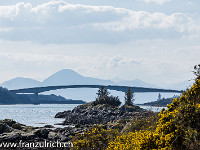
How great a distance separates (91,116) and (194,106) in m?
54.5

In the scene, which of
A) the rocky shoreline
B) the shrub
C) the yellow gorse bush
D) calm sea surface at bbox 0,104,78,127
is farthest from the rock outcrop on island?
the yellow gorse bush

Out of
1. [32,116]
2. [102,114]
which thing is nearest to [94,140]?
[102,114]

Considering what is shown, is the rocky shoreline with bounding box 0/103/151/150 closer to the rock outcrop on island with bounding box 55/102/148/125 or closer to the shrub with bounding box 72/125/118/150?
the rock outcrop on island with bounding box 55/102/148/125

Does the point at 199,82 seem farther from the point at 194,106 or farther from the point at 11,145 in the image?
the point at 11,145

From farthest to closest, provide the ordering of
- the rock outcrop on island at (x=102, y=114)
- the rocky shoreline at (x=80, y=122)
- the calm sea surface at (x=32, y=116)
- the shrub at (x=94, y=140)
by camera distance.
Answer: the calm sea surface at (x=32, y=116)
the rock outcrop on island at (x=102, y=114)
the rocky shoreline at (x=80, y=122)
the shrub at (x=94, y=140)

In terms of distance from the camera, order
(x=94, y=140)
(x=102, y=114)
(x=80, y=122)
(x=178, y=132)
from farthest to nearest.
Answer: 1. (x=102, y=114)
2. (x=80, y=122)
3. (x=94, y=140)
4. (x=178, y=132)

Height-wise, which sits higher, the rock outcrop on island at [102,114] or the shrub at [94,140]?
the shrub at [94,140]

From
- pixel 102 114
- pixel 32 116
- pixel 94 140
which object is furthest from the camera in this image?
pixel 32 116

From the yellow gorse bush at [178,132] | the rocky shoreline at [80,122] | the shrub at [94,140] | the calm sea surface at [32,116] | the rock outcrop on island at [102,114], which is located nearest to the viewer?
the yellow gorse bush at [178,132]

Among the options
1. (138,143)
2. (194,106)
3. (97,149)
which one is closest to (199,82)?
(194,106)

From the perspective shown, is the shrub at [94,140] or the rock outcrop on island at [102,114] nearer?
the shrub at [94,140]

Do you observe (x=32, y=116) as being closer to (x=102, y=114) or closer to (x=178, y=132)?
(x=102, y=114)

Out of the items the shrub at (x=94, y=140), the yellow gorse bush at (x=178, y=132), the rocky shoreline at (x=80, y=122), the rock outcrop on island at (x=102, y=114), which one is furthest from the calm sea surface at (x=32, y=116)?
the yellow gorse bush at (x=178, y=132)

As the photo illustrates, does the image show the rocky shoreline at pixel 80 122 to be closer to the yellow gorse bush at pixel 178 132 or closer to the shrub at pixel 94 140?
the shrub at pixel 94 140
